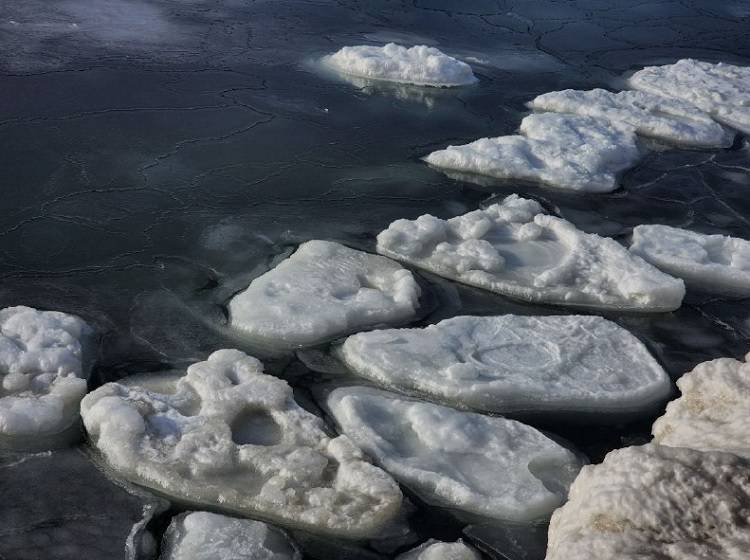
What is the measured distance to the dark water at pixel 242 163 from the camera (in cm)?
428

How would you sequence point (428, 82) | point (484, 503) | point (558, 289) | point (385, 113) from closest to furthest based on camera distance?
point (484, 503) < point (558, 289) < point (385, 113) < point (428, 82)

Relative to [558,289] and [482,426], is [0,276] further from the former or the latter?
[558,289]

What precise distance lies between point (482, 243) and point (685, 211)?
1819 mm

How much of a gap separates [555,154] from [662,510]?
14.2 ft

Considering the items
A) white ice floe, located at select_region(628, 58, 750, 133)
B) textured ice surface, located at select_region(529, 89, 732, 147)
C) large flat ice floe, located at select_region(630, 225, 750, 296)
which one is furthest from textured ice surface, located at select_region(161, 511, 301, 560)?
white ice floe, located at select_region(628, 58, 750, 133)

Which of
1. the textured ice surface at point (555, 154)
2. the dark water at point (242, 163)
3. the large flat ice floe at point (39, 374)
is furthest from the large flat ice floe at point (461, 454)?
the textured ice surface at point (555, 154)

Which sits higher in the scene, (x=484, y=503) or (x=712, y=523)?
(x=712, y=523)

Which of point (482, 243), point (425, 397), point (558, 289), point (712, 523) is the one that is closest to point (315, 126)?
point (482, 243)

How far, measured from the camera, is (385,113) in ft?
23.0

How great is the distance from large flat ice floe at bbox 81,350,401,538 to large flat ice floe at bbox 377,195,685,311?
59.8 inches

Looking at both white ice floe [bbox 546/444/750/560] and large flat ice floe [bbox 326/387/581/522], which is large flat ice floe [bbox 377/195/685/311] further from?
white ice floe [bbox 546/444/750/560]

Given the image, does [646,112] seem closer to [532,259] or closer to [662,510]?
[532,259]

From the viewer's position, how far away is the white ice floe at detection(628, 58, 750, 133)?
7.76 metres

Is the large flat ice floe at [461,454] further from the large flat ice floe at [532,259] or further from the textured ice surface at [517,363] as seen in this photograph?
the large flat ice floe at [532,259]
